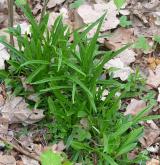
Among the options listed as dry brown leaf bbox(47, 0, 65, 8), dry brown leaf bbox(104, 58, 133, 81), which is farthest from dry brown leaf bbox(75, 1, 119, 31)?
dry brown leaf bbox(104, 58, 133, 81)

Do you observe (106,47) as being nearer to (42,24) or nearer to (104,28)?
(104,28)

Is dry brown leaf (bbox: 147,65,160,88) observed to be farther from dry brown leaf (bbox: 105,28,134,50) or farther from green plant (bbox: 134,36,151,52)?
dry brown leaf (bbox: 105,28,134,50)

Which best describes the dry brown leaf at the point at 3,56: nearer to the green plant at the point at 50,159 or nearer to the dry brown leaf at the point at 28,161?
the dry brown leaf at the point at 28,161

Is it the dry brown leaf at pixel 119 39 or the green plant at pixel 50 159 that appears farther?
the dry brown leaf at pixel 119 39

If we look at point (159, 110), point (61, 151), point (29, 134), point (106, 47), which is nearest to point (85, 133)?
point (61, 151)

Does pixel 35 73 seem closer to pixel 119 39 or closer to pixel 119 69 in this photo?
pixel 119 69

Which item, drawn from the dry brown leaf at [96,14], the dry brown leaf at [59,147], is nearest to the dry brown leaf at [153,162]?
the dry brown leaf at [59,147]
